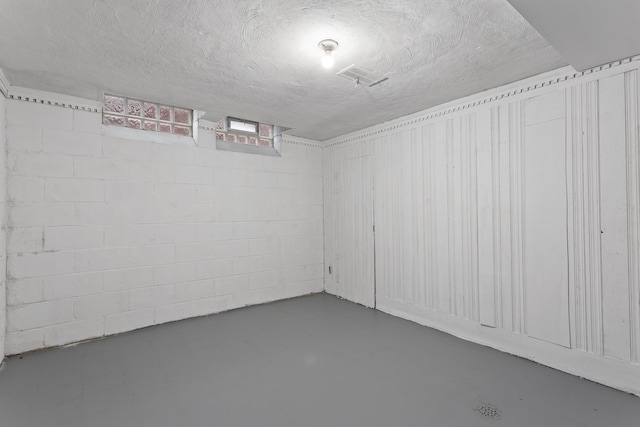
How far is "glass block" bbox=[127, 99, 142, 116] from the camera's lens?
3.57 metres

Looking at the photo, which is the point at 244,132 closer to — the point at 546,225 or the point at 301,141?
the point at 301,141

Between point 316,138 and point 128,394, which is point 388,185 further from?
point 128,394

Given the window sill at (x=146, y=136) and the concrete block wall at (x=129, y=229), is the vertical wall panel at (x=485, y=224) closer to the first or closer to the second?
the concrete block wall at (x=129, y=229)

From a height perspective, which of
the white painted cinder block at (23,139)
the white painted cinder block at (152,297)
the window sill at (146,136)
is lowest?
the white painted cinder block at (152,297)

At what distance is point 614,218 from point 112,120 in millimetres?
4743

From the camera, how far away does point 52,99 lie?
308 centimetres

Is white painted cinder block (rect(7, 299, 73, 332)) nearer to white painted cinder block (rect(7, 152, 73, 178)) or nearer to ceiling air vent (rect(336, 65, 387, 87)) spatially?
white painted cinder block (rect(7, 152, 73, 178))

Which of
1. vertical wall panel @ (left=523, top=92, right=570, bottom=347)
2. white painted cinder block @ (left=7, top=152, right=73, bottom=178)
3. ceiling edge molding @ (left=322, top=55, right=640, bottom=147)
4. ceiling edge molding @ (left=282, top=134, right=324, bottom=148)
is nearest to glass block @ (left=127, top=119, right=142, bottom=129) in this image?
white painted cinder block @ (left=7, top=152, right=73, bottom=178)

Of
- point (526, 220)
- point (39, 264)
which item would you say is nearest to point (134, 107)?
point (39, 264)

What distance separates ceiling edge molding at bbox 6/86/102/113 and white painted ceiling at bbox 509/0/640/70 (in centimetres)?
375

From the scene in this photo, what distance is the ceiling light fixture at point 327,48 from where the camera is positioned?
7.24 feet

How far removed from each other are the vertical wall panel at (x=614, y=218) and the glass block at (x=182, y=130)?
4.14 meters

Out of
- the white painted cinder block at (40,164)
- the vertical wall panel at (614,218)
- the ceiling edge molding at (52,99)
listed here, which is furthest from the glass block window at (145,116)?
the vertical wall panel at (614,218)

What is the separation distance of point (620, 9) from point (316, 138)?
3785mm
